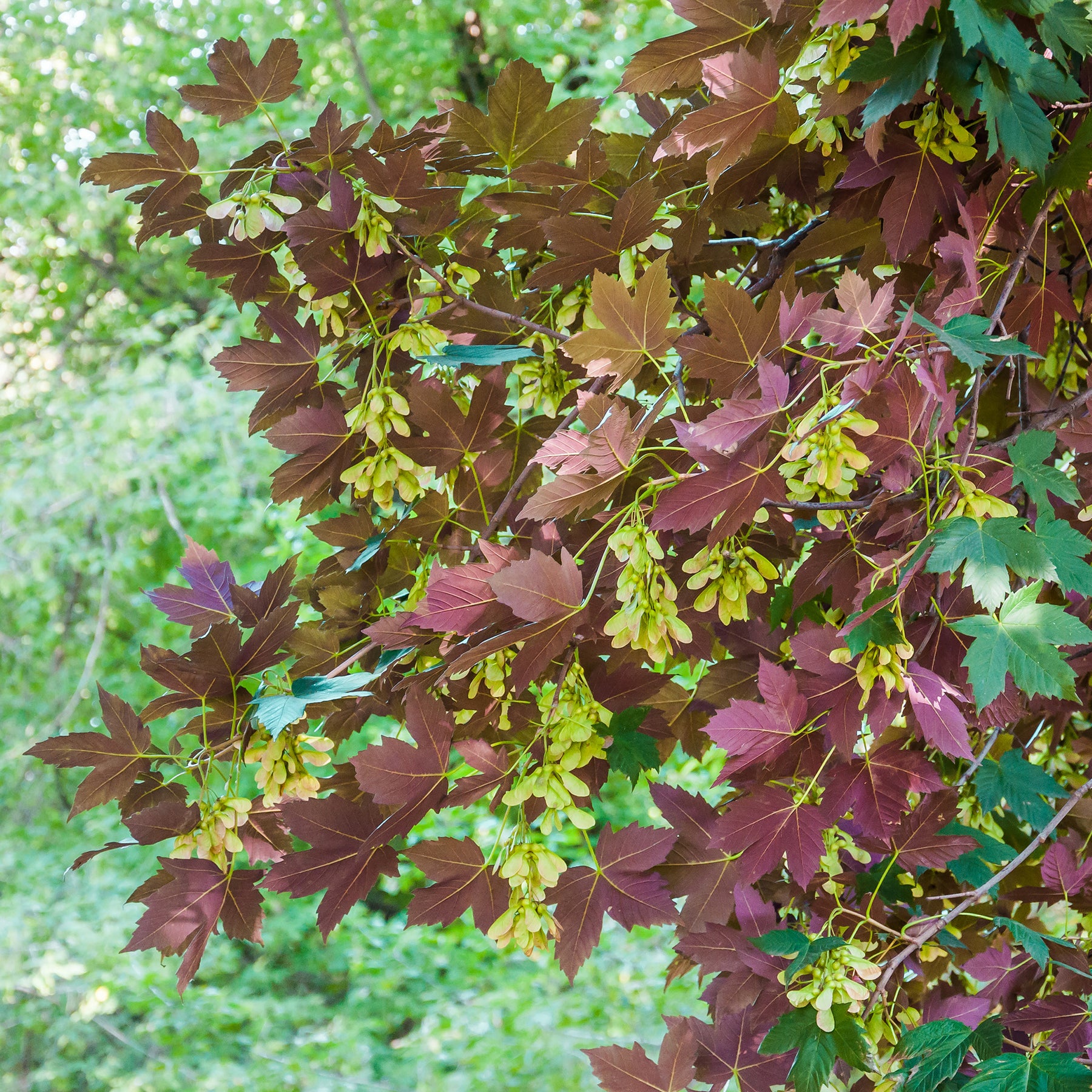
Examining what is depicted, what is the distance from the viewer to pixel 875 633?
0.61m

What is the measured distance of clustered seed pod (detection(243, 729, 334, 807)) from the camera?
27.9 inches

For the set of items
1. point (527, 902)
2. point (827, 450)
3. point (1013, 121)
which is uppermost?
point (1013, 121)

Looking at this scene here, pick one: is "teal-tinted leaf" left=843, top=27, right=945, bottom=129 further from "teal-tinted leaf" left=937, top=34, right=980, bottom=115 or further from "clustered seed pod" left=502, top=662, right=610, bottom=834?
"clustered seed pod" left=502, top=662, right=610, bottom=834

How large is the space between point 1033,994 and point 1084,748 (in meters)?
0.27

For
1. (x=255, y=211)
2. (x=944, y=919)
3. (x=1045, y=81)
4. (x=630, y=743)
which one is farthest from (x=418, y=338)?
(x=944, y=919)

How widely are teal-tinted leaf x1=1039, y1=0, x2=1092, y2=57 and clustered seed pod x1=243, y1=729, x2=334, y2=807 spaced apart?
0.71 meters

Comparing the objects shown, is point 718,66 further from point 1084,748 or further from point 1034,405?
point 1084,748

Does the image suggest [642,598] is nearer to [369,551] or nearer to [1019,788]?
[369,551]

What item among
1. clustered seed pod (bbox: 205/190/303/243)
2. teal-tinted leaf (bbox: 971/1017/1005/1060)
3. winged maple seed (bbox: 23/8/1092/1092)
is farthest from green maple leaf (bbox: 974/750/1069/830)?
clustered seed pod (bbox: 205/190/303/243)

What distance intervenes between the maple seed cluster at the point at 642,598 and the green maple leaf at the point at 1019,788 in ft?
1.24

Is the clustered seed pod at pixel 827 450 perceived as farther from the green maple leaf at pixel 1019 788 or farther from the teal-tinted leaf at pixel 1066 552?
the green maple leaf at pixel 1019 788

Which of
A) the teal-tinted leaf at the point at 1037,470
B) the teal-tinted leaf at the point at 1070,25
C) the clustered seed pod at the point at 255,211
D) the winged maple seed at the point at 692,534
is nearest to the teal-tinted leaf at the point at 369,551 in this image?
the winged maple seed at the point at 692,534

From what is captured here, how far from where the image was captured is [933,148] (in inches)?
28.9

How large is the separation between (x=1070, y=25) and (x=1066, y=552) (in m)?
0.35
